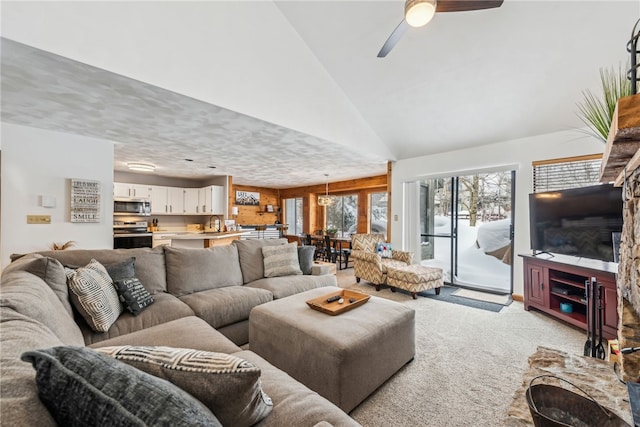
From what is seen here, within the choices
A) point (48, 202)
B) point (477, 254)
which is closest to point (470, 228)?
point (477, 254)

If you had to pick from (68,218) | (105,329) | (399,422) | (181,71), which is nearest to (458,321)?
(399,422)

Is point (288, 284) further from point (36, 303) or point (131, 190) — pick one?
point (131, 190)

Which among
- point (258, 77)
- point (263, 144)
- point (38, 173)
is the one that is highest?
point (258, 77)

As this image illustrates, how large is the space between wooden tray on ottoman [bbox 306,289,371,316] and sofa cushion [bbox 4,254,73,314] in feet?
5.44

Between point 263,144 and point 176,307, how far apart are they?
2.46 metres

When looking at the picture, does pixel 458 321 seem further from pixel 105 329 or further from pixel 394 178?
pixel 105 329

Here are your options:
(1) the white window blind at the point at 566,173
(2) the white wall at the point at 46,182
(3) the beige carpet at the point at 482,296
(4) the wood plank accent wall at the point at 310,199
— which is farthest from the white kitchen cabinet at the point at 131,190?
(1) the white window blind at the point at 566,173

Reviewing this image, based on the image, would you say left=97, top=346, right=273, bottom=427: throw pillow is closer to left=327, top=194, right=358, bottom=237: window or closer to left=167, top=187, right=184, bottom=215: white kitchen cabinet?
left=167, top=187, right=184, bottom=215: white kitchen cabinet

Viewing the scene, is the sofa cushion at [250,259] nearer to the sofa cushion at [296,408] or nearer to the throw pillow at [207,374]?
the sofa cushion at [296,408]

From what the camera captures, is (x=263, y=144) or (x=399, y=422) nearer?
(x=399, y=422)

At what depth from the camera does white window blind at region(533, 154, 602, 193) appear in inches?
130

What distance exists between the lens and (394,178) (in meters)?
5.34

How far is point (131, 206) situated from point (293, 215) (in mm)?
5365

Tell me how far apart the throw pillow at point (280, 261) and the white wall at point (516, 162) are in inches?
101
